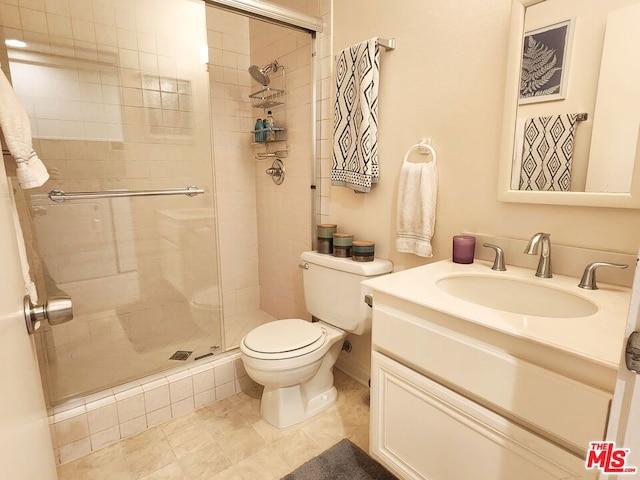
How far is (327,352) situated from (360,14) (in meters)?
1.65

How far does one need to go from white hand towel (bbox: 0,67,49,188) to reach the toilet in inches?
38.9

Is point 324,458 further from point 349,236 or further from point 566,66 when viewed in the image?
point 566,66

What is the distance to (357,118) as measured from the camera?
167 cm

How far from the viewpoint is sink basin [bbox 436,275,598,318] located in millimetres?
1042

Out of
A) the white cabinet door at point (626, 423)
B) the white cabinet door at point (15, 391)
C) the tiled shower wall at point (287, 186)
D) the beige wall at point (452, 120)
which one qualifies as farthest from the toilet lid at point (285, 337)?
the white cabinet door at point (626, 423)

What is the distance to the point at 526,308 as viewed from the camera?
1.16 m

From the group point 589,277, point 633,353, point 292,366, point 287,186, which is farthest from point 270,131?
point 633,353

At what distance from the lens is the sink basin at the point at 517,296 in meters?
1.04

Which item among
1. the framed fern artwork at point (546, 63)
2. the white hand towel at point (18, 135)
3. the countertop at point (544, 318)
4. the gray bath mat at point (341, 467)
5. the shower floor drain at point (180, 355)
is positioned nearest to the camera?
the countertop at point (544, 318)

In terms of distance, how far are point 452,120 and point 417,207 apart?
367 mm

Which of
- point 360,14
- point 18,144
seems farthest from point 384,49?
point 18,144

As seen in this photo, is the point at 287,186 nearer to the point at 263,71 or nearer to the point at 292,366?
the point at 263,71

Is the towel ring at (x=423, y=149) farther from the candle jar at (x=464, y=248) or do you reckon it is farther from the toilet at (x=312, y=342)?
the toilet at (x=312, y=342)

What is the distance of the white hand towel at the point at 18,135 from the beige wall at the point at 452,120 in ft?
4.32
